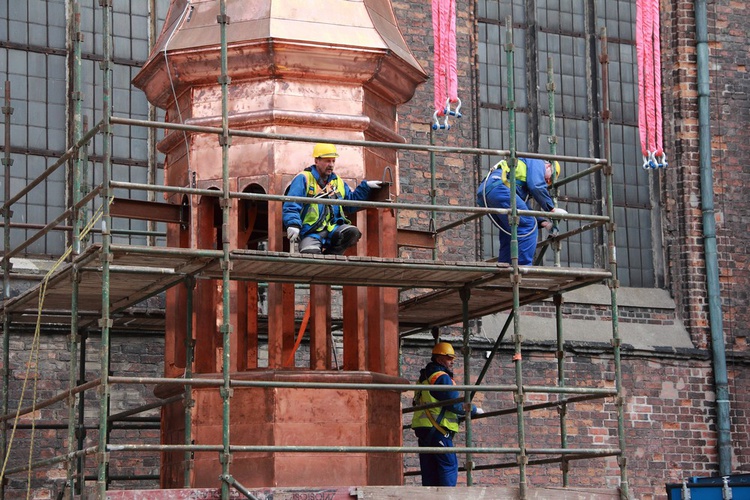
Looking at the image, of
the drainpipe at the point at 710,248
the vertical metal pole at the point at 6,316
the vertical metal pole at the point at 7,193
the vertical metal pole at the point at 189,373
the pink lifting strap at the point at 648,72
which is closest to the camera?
the vertical metal pole at the point at 189,373

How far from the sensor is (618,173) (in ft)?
70.6

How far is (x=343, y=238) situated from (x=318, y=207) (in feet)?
1.22

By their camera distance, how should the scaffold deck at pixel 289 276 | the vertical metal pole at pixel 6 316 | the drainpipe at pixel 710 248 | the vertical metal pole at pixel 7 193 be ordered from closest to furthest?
the scaffold deck at pixel 289 276
the vertical metal pole at pixel 6 316
the vertical metal pole at pixel 7 193
the drainpipe at pixel 710 248

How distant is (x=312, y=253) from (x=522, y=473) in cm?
250

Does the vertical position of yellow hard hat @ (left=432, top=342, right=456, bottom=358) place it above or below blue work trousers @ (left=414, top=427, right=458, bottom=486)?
above

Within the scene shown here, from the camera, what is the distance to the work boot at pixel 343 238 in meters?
13.0

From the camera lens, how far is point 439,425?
48.1 feet

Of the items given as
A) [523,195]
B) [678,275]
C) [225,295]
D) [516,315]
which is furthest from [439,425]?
[678,275]

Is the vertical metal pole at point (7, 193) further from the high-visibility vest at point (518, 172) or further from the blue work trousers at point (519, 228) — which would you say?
the high-visibility vest at point (518, 172)

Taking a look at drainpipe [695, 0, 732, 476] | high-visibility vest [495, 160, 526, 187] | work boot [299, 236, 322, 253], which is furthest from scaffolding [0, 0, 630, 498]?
drainpipe [695, 0, 732, 476]

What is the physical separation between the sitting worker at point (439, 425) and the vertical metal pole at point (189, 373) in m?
2.60

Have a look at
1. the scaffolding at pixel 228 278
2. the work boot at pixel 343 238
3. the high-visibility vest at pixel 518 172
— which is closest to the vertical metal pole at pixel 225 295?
Answer: the scaffolding at pixel 228 278

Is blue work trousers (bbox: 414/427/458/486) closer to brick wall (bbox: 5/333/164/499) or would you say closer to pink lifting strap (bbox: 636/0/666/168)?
brick wall (bbox: 5/333/164/499)

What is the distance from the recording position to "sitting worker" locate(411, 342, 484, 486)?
1463cm
